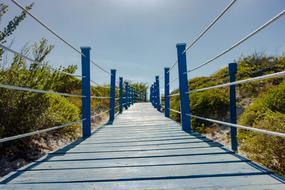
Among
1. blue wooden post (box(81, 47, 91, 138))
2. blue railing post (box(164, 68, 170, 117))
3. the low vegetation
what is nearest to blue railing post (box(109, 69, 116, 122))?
blue railing post (box(164, 68, 170, 117))

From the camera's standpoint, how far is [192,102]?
30.1 ft

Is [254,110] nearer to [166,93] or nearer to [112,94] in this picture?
[166,93]

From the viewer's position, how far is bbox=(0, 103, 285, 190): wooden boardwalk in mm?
1595

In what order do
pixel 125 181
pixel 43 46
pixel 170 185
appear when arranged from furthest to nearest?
pixel 43 46
pixel 125 181
pixel 170 185

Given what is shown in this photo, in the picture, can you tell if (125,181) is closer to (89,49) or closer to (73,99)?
(89,49)

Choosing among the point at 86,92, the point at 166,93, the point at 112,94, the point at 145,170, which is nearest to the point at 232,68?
the point at 145,170

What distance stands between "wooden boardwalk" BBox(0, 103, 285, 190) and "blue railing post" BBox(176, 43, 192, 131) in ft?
3.40

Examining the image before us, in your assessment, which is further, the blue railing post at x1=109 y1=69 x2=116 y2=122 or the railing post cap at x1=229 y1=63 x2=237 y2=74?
the blue railing post at x1=109 y1=69 x2=116 y2=122

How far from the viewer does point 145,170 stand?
1.88 meters

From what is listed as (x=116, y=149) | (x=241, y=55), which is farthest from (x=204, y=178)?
(x=241, y=55)

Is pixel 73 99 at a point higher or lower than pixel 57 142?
higher

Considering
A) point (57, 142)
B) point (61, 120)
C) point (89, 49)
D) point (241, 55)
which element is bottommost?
point (57, 142)

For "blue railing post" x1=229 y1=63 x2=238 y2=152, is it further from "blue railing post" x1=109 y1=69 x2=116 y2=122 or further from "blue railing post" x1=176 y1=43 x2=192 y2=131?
"blue railing post" x1=109 y1=69 x2=116 y2=122

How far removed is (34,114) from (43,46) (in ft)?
3.19
